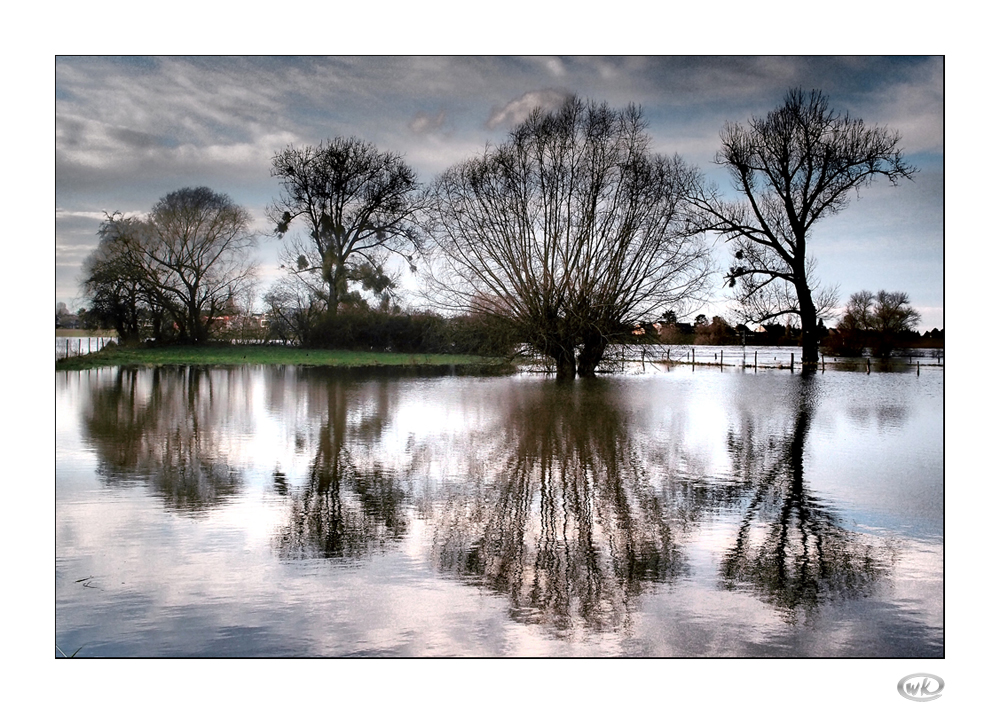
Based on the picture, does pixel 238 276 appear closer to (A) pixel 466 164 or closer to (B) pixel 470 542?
(A) pixel 466 164

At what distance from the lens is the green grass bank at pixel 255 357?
4.39 meters

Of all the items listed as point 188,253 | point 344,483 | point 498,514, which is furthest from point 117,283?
point 498,514

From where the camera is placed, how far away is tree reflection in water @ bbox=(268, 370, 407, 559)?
3.51m

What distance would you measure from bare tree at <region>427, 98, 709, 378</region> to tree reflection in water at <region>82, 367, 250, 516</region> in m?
1.64

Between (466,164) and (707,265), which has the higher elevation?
(466,164)

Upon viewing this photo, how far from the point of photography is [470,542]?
3486mm

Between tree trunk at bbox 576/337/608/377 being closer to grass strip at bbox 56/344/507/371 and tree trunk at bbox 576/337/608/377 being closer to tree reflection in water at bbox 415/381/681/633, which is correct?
tree reflection in water at bbox 415/381/681/633

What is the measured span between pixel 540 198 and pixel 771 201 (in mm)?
1479

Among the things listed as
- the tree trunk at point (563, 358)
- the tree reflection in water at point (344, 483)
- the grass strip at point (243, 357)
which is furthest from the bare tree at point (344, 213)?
the tree trunk at point (563, 358)

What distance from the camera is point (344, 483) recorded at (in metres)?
3.96

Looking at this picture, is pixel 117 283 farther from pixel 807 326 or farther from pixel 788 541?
pixel 807 326

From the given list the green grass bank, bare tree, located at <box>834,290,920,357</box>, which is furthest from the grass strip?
bare tree, located at <box>834,290,920,357</box>

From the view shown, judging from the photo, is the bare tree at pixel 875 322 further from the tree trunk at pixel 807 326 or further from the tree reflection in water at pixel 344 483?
the tree reflection in water at pixel 344 483
